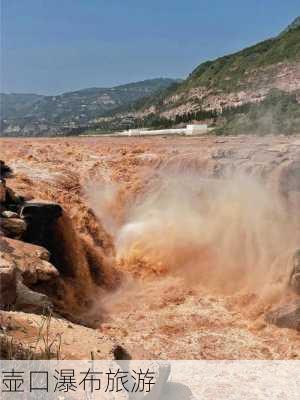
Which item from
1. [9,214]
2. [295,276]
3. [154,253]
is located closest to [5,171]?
[9,214]

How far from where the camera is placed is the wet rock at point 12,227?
1165 cm

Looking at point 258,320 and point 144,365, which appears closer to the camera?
point 144,365

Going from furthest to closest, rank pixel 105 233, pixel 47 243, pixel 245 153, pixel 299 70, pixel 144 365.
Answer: pixel 299 70, pixel 245 153, pixel 105 233, pixel 47 243, pixel 144 365

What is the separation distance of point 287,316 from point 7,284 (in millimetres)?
5201

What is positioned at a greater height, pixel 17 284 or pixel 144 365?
pixel 17 284

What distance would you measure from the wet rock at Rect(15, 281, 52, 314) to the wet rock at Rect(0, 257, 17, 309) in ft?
0.53

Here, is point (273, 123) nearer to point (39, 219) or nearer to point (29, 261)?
point (39, 219)

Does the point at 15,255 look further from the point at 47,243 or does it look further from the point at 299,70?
the point at 299,70

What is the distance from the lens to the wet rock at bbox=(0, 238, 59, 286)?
10.1 meters

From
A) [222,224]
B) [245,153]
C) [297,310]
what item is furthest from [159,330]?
[245,153]

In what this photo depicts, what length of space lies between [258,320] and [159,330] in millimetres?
1954

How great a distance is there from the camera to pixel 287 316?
34.5ft

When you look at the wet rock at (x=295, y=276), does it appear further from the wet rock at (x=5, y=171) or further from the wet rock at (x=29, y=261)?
the wet rock at (x=5, y=171)

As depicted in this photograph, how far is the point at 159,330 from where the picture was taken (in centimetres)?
1069
